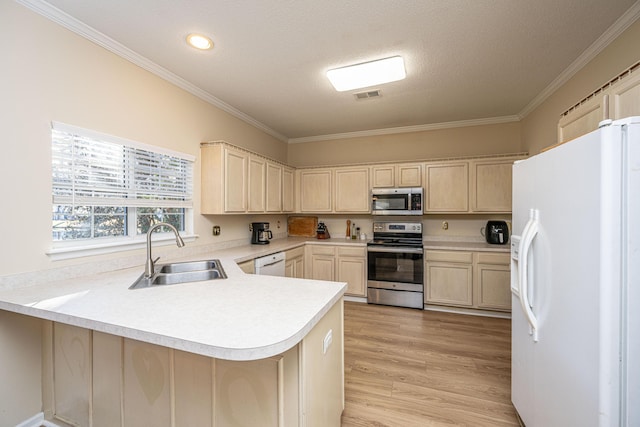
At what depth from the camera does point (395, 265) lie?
3.67 meters

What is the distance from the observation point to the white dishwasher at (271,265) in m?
2.92

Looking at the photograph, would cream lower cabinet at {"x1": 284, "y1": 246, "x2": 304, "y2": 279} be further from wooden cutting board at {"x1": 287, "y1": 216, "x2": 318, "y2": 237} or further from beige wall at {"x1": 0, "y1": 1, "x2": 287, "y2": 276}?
beige wall at {"x1": 0, "y1": 1, "x2": 287, "y2": 276}

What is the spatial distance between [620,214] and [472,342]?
2.26m

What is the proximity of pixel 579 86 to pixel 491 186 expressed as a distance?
1.39 m

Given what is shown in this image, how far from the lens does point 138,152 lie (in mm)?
2270

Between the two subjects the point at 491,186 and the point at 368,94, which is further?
the point at 491,186

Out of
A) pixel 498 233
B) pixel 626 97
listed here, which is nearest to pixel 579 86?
pixel 626 97

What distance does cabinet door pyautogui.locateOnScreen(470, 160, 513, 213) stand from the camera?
3.47 meters

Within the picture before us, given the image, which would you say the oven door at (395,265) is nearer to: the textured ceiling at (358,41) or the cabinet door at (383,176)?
the cabinet door at (383,176)

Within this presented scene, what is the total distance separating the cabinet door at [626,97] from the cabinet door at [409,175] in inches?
98.1

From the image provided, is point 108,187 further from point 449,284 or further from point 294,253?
point 449,284

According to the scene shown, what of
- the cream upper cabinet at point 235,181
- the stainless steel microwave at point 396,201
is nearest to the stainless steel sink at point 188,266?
the cream upper cabinet at point 235,181

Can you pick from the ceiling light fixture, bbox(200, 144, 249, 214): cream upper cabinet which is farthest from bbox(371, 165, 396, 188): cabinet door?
bbox(200, 144, 249, 214): cream upper cabinet

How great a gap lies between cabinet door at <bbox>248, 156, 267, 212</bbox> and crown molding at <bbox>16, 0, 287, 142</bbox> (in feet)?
2.41
